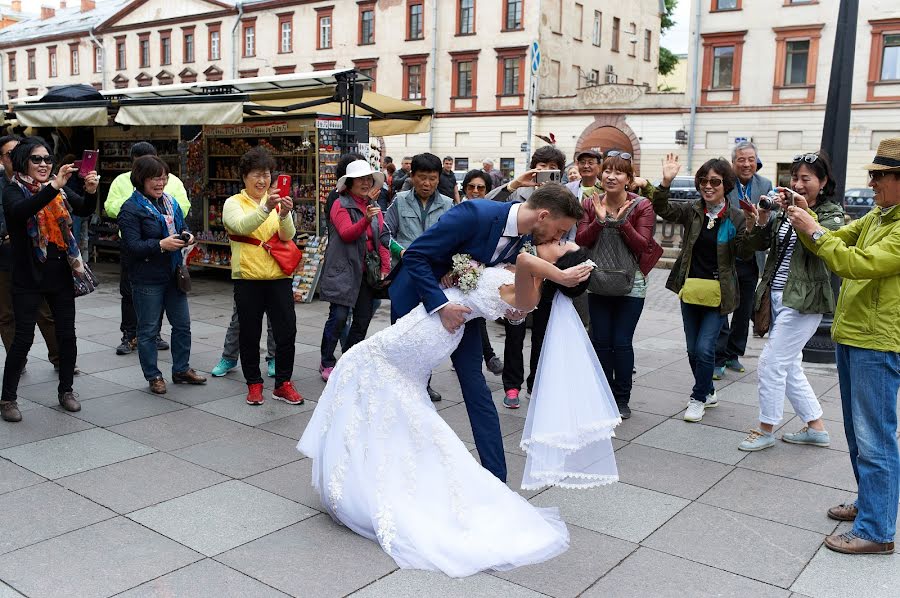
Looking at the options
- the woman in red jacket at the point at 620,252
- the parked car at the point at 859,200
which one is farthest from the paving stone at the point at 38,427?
the parked car at the point at 859,200

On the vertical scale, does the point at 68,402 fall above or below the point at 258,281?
below

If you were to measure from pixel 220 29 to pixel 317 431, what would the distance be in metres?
49.2

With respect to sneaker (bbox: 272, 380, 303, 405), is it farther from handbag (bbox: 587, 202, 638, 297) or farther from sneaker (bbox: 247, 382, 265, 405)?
handbag (bbox: 587, 202, 638, 297)

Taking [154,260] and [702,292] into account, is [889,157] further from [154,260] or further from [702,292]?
[154,260]

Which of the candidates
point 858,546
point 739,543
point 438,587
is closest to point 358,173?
point 438,587

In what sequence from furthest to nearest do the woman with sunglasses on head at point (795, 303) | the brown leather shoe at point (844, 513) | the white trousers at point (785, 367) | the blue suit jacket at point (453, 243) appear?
the white trousers at point (785, 367), the woman with sunglasses on head at point (795, 303), the brown leather shoe at point (844, 513), the blue suit jacket at point (453, 243)

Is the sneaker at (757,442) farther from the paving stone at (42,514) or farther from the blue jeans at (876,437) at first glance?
the paving stone at (42,514)

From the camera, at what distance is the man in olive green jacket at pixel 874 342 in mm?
3635

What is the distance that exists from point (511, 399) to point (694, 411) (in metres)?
1.35

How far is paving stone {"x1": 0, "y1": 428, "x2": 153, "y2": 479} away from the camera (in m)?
4.68

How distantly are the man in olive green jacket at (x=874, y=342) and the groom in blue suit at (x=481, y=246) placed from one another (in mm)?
1158

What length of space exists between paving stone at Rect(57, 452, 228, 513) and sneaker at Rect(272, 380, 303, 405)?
1333mm

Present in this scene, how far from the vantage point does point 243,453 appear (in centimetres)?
502

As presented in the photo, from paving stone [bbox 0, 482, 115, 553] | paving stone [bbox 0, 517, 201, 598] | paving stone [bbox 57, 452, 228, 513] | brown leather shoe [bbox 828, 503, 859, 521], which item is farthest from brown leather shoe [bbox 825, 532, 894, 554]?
paving stone [bbox 0, 482, 115, 553]
